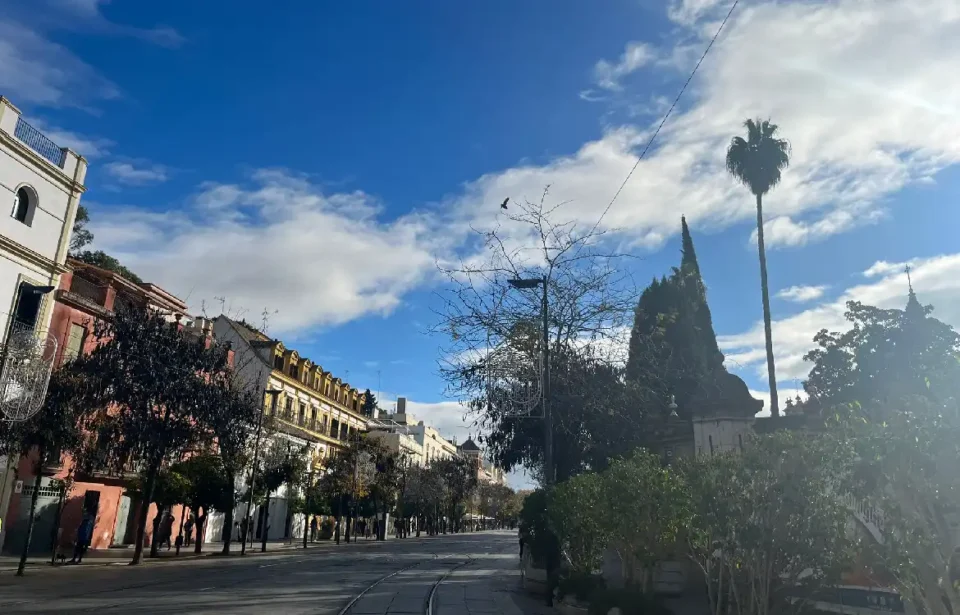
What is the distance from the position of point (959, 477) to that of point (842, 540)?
3692 millimetres

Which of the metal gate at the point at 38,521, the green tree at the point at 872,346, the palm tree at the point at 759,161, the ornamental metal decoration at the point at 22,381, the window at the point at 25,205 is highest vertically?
the palm tree at the point at 759,161

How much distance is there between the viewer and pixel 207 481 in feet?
104

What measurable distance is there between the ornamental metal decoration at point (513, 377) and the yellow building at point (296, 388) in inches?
1013

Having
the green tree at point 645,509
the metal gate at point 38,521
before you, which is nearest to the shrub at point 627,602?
the green tree at point 645,509

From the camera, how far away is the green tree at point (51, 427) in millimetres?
20516

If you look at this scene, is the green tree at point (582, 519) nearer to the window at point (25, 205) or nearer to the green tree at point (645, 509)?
the green tree at point (645, 509)

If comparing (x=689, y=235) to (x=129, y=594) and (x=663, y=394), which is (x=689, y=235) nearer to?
(x=663, y=394)

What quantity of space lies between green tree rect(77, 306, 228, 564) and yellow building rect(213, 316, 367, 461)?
680 inches

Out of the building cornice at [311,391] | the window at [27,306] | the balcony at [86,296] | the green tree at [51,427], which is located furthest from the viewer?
the building cornice at [311,391]

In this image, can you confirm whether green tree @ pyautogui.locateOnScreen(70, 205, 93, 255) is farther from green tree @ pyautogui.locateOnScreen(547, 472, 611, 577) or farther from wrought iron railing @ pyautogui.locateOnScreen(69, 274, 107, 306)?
green tree @ pyautogui.locateOnScreen(547, 472, 611, 577)

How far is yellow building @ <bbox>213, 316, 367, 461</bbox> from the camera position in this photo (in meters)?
49.3

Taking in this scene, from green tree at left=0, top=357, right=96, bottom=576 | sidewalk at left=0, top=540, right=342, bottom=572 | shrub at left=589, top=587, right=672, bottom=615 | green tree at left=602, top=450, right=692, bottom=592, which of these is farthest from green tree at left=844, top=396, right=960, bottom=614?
sidewalk at left=0, top=540, right=342, bottom=572

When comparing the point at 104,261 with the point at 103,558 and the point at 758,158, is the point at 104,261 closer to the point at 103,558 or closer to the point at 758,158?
the point at 103,558

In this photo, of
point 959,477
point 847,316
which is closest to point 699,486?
point 959,477
